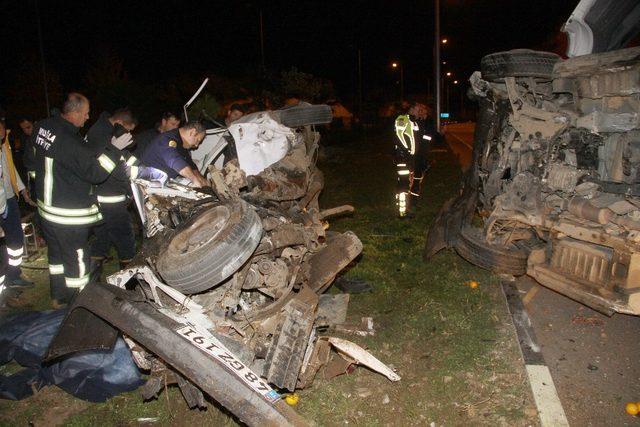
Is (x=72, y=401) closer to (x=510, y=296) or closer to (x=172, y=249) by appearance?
(x=172, y=249)

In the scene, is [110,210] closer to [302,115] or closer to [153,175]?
[153,175]

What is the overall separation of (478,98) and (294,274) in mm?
2881

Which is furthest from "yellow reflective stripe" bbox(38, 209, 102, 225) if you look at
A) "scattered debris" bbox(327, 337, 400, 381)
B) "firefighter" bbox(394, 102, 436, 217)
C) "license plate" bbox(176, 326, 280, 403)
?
"firefighter" bbox(394, 102, 436, 217)

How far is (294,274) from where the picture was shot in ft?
10.8

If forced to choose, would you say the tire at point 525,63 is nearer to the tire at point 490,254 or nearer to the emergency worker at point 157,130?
the tire at point 490,254

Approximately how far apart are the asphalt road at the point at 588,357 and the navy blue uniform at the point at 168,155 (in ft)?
11.5

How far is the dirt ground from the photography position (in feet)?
10.0

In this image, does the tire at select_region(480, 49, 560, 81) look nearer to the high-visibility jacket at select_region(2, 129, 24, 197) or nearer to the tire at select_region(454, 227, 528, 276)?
the tire at select_region(454, 227, 528, 276)

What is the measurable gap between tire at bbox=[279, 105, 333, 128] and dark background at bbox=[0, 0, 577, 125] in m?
6.86

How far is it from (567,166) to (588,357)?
1.56 m

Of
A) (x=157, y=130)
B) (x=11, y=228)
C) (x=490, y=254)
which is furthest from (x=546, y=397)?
(x=11, y=228)

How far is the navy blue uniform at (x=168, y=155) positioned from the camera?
4352mm

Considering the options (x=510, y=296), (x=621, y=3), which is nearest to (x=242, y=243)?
(x=510, y=296)

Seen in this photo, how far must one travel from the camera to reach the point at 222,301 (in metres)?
2.97
